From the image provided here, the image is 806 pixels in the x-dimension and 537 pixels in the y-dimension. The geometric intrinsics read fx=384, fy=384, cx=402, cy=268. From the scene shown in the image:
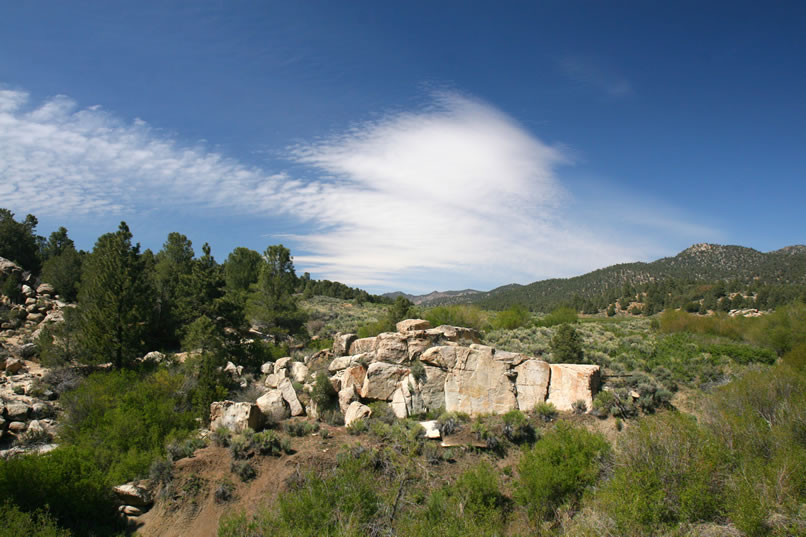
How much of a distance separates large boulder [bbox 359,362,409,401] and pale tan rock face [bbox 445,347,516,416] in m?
2.55

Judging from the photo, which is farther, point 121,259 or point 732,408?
point 121,259

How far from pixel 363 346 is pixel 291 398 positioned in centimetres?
513

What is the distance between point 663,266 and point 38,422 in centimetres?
13398

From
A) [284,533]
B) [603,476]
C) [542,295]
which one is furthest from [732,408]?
[542,295]

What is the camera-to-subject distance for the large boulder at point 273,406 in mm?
18750

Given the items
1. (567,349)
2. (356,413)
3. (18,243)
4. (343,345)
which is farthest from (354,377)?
(18,243)

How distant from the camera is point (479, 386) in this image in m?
18.4

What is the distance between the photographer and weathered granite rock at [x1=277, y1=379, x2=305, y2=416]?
19625 mm

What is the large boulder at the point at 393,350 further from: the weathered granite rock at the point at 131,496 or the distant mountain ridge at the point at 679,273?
the distant mountain ridge at the point at 679,273

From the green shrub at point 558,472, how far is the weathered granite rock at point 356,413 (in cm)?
749

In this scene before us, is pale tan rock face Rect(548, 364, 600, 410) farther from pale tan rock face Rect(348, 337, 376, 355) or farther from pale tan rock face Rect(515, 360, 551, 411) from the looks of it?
pale tan rock face Rect(348, 337, 376, 355)

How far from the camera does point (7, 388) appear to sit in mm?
21547

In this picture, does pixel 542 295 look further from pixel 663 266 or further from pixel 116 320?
pixel 116 320

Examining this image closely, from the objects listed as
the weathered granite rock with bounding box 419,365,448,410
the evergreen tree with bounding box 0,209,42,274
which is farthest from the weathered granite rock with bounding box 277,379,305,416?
the evergreen tree with bounding box 0,209,42,274
